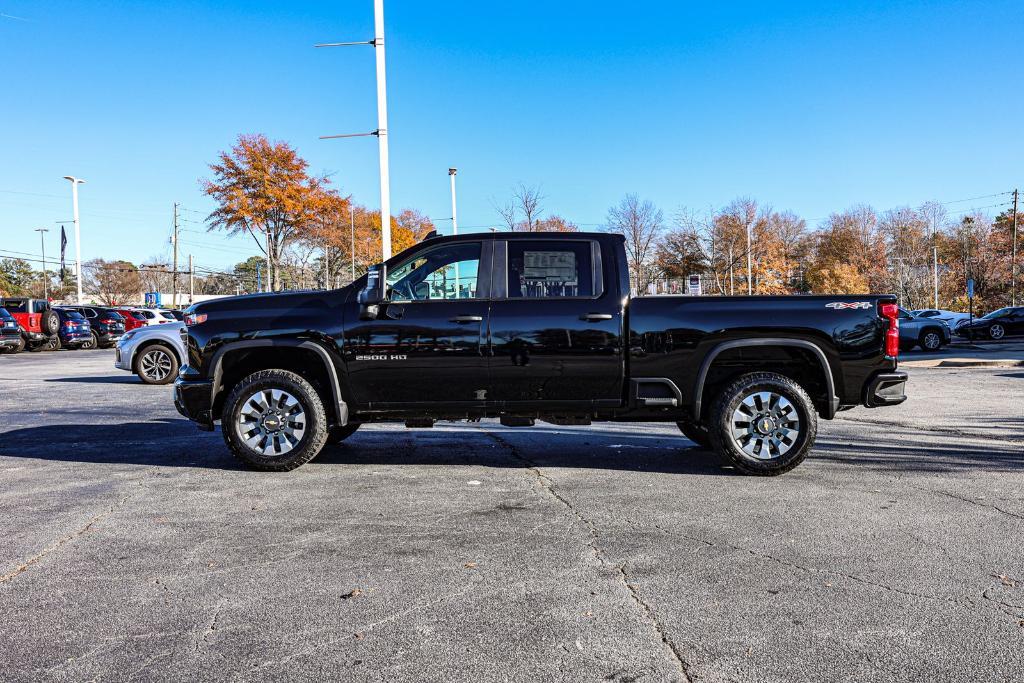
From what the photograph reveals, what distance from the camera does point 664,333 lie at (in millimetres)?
6453

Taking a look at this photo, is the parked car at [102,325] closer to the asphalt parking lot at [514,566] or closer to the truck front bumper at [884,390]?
the asphalt parking lot at [514,566]

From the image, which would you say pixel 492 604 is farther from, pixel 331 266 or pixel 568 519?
pixel 331 266

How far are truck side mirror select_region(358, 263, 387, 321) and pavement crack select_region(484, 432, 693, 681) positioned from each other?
1928 millimetres

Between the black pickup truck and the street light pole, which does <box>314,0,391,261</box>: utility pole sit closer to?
the street light pole

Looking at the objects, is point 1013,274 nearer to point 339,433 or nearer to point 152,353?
point 152,353

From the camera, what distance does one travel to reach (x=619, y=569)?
4055 millimetres

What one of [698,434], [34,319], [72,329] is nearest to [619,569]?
[698,434]

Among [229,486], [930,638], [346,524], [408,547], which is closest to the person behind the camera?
[930,638]

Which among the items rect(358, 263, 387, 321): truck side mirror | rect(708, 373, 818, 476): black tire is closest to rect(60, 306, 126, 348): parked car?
rect(358, 263, 387, 321): truck side mirror

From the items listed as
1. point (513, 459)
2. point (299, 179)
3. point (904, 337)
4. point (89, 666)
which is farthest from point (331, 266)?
point (89, 666)

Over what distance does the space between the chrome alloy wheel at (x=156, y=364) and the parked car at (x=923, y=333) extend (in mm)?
22681

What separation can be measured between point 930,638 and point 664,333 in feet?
11.6

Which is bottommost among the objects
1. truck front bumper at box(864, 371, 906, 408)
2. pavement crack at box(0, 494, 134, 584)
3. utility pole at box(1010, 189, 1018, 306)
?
pavement crack at box(0, 494, 134, 584)

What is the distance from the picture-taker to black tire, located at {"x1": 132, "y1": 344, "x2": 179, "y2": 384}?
1559 cm
